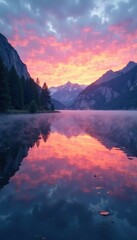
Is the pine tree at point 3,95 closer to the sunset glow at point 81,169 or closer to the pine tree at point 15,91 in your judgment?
the pine tree at point 15,91

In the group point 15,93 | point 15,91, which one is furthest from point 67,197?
point 15,91

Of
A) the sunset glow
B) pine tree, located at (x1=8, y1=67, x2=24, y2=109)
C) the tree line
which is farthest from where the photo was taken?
pine tree, located at (x1=8, y1=67, x2=24, y2=109)

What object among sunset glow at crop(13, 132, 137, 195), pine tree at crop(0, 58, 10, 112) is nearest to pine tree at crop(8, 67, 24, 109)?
pine tree at crop(0, 58, 10, 112)

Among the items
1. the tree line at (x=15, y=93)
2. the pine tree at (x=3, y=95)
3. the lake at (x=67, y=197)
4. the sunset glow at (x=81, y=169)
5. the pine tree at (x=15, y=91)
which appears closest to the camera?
the lake at (x=67, y=197)

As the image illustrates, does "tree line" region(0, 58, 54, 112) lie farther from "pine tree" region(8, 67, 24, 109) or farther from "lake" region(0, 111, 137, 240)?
"lake" region(0, 111, 137, 240)

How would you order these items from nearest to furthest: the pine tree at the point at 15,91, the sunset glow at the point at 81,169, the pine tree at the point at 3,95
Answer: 1. the sunset glow at the point at 81,169
2. the pine tree at the point at 3,95
3. the pine tree at the point at 15,91

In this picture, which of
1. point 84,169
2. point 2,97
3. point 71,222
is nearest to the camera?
point 71,222

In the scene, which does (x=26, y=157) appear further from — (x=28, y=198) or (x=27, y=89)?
(x=27, y=89)

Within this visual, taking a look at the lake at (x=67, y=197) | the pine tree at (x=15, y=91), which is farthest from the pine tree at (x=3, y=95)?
Answer: the lake at (x=67, y=197)

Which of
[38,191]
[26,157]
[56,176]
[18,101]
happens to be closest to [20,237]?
[38,191]

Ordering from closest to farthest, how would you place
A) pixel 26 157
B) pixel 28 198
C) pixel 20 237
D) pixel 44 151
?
pixel 20 237, pixel 28 198, pixel 26 157, pixel 44 151

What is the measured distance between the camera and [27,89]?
104 metres

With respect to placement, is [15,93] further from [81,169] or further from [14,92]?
[81,169]

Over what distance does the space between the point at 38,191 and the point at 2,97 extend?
5623 centimetres
